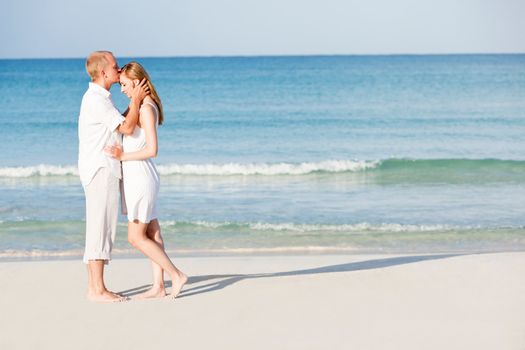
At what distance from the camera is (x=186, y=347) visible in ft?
17.9

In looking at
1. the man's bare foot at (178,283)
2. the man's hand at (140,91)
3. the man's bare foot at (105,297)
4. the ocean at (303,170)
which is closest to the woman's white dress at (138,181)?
the man's hand at (140,91)

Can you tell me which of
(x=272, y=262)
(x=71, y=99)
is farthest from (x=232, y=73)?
(x=272, y=262)

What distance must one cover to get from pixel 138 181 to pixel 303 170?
37.3 feet

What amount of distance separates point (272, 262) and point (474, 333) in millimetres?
3012

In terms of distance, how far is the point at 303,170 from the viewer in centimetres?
1745

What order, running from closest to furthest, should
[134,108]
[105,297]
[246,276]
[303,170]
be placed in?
[134,108] < [105,297] < [246,276] < [303,170]

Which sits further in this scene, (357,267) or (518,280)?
(357,267)

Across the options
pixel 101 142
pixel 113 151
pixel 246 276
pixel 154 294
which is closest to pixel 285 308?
pixel 154 294

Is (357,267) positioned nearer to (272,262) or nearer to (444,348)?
(272,262)

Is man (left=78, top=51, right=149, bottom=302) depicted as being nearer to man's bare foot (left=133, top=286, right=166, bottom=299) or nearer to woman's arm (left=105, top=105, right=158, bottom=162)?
woman's arm (left=105, top=105, right=158, bottom=162)

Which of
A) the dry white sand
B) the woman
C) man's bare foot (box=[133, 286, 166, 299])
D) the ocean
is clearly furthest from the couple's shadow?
the ocean

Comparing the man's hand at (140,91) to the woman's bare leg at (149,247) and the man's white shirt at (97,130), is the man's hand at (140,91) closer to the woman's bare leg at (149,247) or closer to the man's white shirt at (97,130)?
the man's white shirt at (97,130)

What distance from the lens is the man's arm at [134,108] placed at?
610 centimetres

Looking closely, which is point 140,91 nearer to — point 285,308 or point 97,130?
point 97,130
